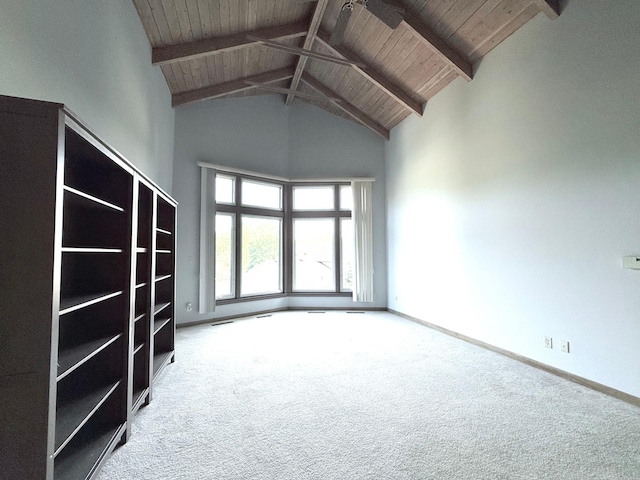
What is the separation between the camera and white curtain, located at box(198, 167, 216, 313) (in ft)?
15.7

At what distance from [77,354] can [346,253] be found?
502 centimetres

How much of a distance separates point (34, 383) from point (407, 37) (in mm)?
4802

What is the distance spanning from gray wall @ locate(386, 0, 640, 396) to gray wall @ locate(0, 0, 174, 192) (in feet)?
13.0

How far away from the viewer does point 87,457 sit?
1.47 meters

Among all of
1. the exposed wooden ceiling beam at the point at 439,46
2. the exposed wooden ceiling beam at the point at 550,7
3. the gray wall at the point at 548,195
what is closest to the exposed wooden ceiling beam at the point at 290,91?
the gray wall at the point at 548,195

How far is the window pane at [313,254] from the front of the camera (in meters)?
6.08

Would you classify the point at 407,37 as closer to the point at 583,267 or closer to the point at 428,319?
the point at 583,267

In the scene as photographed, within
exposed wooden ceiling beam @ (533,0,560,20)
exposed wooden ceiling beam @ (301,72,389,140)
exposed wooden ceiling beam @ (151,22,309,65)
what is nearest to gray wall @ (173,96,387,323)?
exposed wooden ceiling beam @ (301,72,389,140)

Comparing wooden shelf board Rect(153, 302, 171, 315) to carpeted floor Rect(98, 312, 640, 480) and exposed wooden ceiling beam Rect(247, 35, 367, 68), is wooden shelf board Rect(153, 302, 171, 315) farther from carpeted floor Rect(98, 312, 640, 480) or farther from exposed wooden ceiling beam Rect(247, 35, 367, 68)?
exposed wooden ceiling beam Rect(247, 35, 367, 68)

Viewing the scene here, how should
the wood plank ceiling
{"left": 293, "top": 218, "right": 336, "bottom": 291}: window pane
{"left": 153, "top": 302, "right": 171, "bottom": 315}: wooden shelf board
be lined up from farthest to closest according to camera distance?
{"left": 293, "top": 218, "right": 336, "bottom": 291}: window pane
the wood plank ceiling
{"left": 153, "top": 302, "right": 171, "bottom": 315}: wooden shelf board

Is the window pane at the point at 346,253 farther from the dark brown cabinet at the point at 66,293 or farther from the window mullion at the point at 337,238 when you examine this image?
the dark brown cabinet at the point at 66,293

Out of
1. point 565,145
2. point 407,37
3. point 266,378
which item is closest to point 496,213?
point 565,145

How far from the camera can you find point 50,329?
1062mm

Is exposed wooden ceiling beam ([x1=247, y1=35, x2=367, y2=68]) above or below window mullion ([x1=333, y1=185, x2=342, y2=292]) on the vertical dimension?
above
